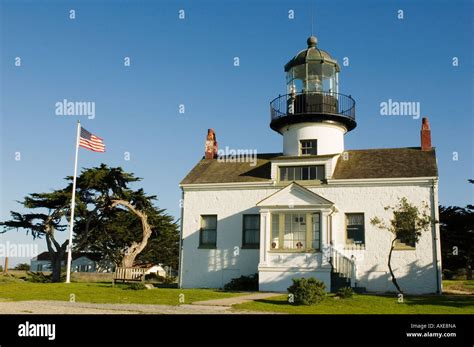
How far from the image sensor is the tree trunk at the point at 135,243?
31.7 meters

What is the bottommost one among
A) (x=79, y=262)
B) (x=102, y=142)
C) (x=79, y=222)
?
(x=79, y=262)

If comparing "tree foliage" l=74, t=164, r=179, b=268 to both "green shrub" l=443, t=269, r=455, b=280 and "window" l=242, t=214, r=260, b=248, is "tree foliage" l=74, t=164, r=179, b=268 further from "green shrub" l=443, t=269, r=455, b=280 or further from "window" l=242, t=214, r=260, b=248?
"green shrub" l=443, t=269, r=455, b=280

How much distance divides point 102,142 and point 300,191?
45.1 ft

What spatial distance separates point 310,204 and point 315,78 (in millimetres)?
8028

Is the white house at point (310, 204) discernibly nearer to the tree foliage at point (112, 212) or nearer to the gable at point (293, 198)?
the gable at point (293, 198)

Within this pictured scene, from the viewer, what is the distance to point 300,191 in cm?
2434

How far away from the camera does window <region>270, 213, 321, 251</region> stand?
2398 cm

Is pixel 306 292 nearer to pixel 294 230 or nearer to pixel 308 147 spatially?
pixel 294 230

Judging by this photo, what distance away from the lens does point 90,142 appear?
101 ft

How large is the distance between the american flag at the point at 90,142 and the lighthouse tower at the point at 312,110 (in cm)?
1061

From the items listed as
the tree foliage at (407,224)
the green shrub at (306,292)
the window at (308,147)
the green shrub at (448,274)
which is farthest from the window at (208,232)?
the green shrub at (448,274)

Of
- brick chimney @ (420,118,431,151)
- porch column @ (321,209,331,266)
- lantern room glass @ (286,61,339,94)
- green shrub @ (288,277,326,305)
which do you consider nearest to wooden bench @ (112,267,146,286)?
porch column @ (321,209,331,266)
